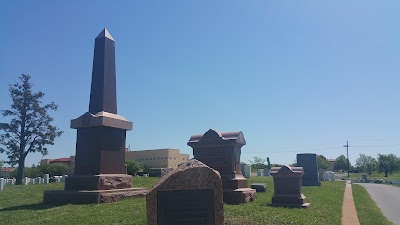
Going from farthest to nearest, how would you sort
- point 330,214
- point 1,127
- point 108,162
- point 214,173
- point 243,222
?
1. point 1,127
2. point 108,162
3. point 330,214
4. point 243,222
5. point 214,173

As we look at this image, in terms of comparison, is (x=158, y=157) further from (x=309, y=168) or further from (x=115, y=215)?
(x=115, y=215)

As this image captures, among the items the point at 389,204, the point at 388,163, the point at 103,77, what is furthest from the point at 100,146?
the point at 388,163

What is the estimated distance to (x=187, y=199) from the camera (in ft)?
20.9

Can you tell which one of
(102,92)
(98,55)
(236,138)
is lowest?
(236,138)

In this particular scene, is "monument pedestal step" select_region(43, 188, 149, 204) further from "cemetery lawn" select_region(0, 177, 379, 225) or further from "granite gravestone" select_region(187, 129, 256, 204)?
"granite gravestone" select_region(187, 129, 256, 204)

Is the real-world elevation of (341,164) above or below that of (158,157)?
below

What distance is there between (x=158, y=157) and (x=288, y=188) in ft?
160

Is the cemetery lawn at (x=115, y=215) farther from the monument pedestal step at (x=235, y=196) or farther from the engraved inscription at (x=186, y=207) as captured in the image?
the engraved inscription at (x=186, y=207)

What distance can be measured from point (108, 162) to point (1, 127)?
990 inches

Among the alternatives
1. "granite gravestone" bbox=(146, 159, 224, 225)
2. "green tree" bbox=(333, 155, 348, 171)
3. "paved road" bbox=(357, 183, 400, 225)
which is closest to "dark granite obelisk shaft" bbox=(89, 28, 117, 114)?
"granite gravestone" bbox=(146, 159, 224, 225)

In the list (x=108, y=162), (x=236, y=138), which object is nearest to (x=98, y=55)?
(x=108, y=162)

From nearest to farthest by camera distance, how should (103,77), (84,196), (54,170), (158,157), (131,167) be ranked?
(84,196) → (103,77) → (131,167) → (54,170) → (158,157)

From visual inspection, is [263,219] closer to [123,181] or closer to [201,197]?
[201,197]

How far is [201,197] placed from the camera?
6457 mm
